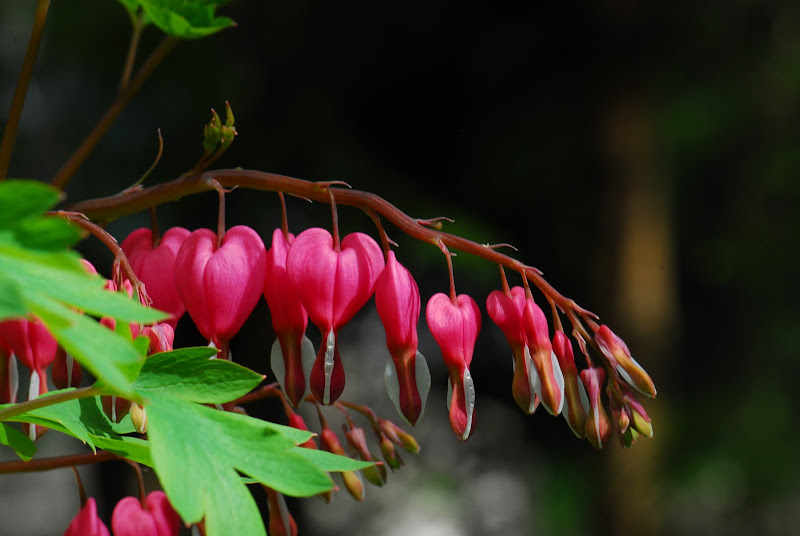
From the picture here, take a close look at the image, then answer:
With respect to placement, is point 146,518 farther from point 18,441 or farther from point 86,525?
Result: point 18,441

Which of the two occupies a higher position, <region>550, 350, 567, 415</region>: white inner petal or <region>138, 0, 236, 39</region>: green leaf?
<region>138, 0, 236, 39</region>: green leaf

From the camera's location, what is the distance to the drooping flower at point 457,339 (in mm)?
669

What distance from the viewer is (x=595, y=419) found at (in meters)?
0.66

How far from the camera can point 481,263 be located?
119 inches

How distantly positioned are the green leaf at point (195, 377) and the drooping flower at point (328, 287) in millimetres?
114

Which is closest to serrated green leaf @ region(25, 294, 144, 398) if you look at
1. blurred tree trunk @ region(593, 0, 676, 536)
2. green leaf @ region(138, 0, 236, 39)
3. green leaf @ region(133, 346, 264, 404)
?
green leaf @ region(133, 346, 264, 404)

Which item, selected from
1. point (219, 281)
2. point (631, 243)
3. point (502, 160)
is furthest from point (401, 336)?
point (502, 160)

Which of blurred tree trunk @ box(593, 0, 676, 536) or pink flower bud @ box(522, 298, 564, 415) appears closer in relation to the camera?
pink flower bud @ box(522, 298, 564, 415)

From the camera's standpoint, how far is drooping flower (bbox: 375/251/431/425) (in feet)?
2.20

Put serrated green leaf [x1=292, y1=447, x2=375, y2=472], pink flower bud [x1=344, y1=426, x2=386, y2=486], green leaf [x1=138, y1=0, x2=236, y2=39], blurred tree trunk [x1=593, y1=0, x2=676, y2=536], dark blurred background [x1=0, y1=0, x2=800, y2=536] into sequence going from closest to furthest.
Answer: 1. serrated green leaf [x1=292, y1=447, x2=375, y2=472]
2. green leaf [x1=138, y1=0, x2=236, y2=39]
3. pink flower bud [x1=344, y1=426, x2=386, y2=486]
4. blurred tree trunk [x1=593, y1=0, x2=676, y2=536]
5. dark blurred background [x1=0, y1=0, x2=800, y2=536]

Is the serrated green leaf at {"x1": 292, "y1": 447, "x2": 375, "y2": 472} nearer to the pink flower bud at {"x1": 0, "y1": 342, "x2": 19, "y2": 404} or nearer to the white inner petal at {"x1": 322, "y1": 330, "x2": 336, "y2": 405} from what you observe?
the white inner petal at {"x1": 322, "y1": 330, "x2": 336, "y2": 405}

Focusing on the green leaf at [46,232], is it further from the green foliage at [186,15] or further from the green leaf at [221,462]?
the green foliage at [186,15]

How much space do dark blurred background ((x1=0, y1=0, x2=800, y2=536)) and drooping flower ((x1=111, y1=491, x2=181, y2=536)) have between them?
215 cm

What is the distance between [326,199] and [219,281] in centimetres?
10
